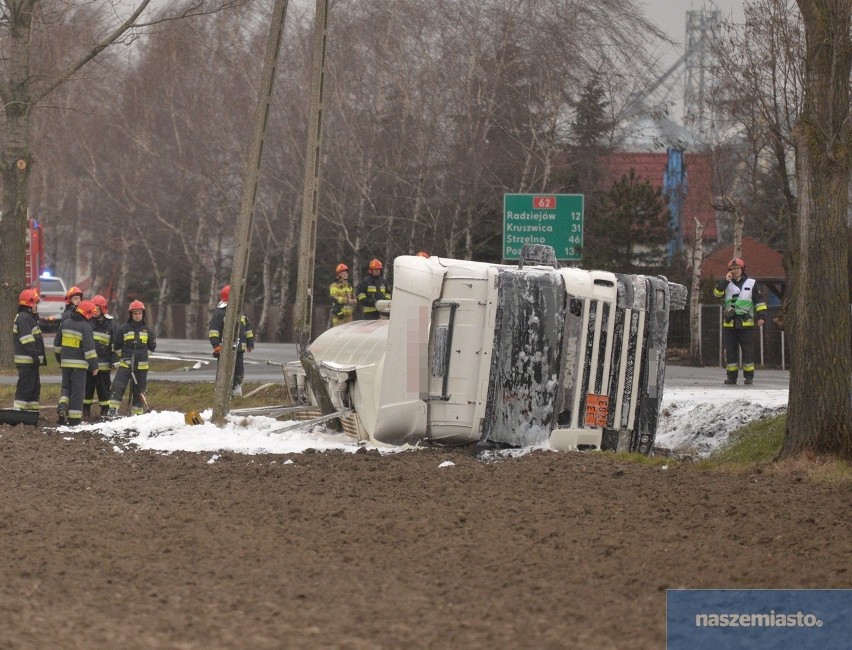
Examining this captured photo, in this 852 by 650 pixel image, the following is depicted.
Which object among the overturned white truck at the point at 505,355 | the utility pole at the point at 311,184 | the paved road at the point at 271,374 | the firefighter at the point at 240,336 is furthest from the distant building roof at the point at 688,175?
the overturned white truck at the point at 505,355

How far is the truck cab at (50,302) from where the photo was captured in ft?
138

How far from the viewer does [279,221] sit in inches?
1943

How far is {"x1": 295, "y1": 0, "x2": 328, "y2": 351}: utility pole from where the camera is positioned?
15.5m

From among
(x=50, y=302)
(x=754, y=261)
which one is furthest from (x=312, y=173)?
(x=754, y=261)

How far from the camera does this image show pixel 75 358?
16656mm

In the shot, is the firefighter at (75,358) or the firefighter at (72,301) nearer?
the firefighter at (75,358)

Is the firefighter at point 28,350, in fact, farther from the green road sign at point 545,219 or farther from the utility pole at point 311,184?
the green road sign at point 545,219

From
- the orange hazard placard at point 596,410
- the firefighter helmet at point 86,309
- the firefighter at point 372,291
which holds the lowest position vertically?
the orange hazard placard at point 596,410

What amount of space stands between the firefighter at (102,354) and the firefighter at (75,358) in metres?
0.68

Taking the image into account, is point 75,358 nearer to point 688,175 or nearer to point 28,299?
point 28,299

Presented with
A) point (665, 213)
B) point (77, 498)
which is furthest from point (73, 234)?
→ point (77, 498)

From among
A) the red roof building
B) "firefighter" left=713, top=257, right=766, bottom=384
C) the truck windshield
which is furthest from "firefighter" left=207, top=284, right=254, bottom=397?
the truck windshield

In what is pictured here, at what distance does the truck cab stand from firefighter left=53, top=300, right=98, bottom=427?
83.4 feet

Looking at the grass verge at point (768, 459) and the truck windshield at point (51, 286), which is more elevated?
the truck windshield at point (51, 286)
